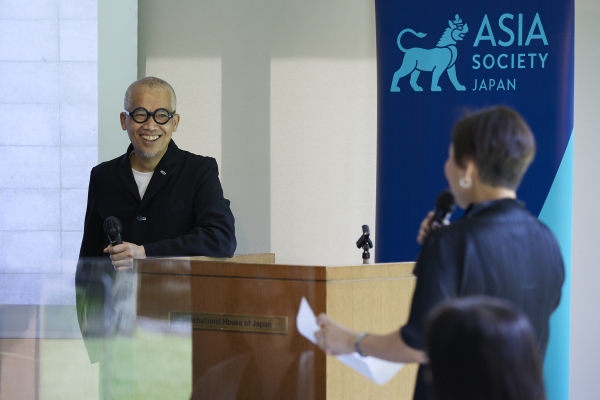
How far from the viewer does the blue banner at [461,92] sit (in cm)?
366

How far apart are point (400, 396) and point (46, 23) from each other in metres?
3.31

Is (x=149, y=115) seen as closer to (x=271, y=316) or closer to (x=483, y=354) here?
(x=271, y=316)

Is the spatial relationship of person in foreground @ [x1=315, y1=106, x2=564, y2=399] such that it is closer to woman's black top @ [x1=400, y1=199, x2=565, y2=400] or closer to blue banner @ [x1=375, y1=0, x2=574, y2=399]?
woman's black top @ [x1=400, y1=199, x2=565, y2=400]

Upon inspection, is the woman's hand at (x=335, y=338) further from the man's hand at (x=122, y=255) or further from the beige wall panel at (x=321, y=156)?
the beige wall panel at (x=321, y=156)

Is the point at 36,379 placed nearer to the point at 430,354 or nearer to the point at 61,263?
the point at 61,263

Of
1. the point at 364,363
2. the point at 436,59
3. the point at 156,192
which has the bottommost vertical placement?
the point at 364,363

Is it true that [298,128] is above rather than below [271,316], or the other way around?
above

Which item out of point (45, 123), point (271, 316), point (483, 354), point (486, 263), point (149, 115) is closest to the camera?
point (483, 354)

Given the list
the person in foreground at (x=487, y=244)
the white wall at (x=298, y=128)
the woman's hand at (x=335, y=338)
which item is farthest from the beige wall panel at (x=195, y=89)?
the person in foreground at (x=487, y=244)

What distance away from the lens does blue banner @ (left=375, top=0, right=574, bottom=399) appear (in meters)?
3.66

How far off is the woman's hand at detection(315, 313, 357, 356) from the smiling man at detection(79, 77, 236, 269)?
118 centimetres

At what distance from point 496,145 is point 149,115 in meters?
1.68

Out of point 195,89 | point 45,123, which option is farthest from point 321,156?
point 45,123

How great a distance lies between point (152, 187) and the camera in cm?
268
